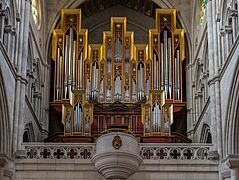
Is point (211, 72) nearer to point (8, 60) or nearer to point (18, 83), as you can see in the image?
point (18, 83)

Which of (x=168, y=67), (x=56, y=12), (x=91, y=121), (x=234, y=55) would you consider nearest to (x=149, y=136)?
(x=91, y=121)

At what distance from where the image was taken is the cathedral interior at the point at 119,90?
20.8 m

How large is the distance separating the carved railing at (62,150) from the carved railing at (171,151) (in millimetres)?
1897

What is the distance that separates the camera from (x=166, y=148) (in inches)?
856

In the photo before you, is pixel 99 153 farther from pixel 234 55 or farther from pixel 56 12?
pixel 56 12

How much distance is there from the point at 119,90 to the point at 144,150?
655cm

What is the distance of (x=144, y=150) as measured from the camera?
2180 centimetres

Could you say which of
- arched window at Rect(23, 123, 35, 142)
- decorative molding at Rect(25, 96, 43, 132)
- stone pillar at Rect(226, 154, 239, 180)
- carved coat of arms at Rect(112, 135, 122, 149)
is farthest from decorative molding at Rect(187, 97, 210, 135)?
arched window at Rect(23, 123, 35, 142)

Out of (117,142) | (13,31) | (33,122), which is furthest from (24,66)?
(117,142)

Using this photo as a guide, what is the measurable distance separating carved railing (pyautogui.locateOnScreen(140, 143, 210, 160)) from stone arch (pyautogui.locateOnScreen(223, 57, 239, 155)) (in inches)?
46.7

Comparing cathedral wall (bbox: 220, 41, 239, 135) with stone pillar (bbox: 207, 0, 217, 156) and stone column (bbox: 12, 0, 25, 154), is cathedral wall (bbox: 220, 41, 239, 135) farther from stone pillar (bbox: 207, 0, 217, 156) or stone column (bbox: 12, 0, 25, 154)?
stone column (bbox: 12, 0, 25, 154)

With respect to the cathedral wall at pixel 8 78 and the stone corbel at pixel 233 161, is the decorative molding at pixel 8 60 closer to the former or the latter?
the cathedral wall at pixel 8 78

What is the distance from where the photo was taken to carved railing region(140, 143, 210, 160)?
2162 centimetres

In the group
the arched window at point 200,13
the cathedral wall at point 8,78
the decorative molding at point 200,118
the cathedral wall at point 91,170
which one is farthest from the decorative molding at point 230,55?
the cathedral wall at point 8,78
